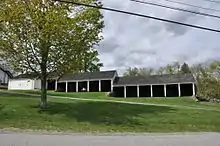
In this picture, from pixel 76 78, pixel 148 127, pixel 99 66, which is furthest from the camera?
pixel 99 66

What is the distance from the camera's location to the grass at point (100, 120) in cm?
2123

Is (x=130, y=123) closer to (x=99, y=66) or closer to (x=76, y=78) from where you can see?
(x=76, y=78)

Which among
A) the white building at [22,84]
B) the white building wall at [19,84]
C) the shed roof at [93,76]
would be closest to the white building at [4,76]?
the white building wall at [19,84]

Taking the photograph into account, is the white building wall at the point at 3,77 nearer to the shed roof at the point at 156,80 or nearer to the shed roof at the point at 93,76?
the shed roof at the point at 93,76

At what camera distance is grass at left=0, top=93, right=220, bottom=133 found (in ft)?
69.7

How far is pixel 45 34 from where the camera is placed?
2617 centimetres

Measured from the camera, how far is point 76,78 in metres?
71.6

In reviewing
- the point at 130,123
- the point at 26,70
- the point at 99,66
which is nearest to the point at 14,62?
the point at 26,70

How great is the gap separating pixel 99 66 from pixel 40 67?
6932 cm

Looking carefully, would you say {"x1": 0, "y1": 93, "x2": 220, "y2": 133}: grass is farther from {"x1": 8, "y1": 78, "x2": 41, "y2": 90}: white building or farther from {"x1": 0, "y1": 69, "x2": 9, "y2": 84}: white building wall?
{"x1": 0, "y1": 69, "x2": 9, "y2": 84}: white building wall

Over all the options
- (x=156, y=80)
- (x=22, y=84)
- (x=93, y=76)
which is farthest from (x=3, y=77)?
(x=156, y=80)

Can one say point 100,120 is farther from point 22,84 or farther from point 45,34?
point 22,84

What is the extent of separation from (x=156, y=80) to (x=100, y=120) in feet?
135

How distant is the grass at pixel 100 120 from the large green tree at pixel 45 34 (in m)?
3.60
